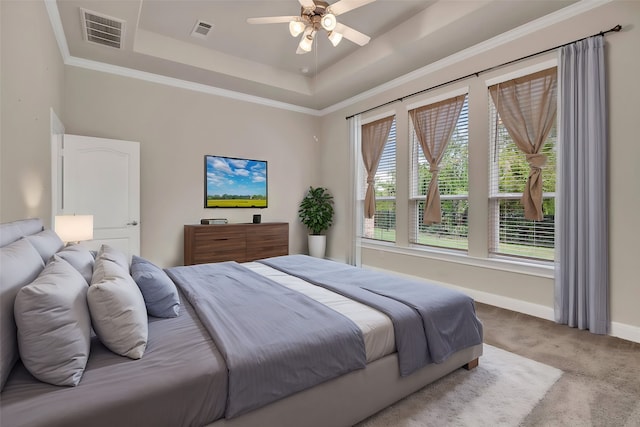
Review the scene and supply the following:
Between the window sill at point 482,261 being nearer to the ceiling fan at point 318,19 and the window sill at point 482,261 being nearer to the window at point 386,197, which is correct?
the window at point 386,197

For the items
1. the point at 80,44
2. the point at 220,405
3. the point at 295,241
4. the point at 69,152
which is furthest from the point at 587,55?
the point at 69,152

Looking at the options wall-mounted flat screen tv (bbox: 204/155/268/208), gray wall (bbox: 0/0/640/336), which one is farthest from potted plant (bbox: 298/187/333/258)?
wall-mounted flat screen tv (bbox: 204/155/268/208)

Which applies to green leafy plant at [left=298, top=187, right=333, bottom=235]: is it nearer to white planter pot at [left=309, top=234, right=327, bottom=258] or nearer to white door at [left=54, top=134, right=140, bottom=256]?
white planter pot at [left=309, top=234, right=327, bottom=258]

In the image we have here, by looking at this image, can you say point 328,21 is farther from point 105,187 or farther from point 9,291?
point 105,187

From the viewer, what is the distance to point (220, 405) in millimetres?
1255

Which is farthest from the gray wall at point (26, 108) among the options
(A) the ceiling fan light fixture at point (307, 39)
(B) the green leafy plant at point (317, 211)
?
(B) the green leafy plant at point (317, 211)

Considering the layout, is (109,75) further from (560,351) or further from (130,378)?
(560,351)

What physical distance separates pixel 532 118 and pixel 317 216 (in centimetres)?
350

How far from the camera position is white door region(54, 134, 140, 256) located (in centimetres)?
383

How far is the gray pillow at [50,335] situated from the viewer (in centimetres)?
109

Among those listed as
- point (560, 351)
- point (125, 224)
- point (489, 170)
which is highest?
point (489, 170)

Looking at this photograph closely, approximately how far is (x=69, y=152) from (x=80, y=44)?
127 cm

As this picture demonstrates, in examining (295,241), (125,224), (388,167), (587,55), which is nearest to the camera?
(587,55)

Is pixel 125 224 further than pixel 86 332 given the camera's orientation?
Yes
